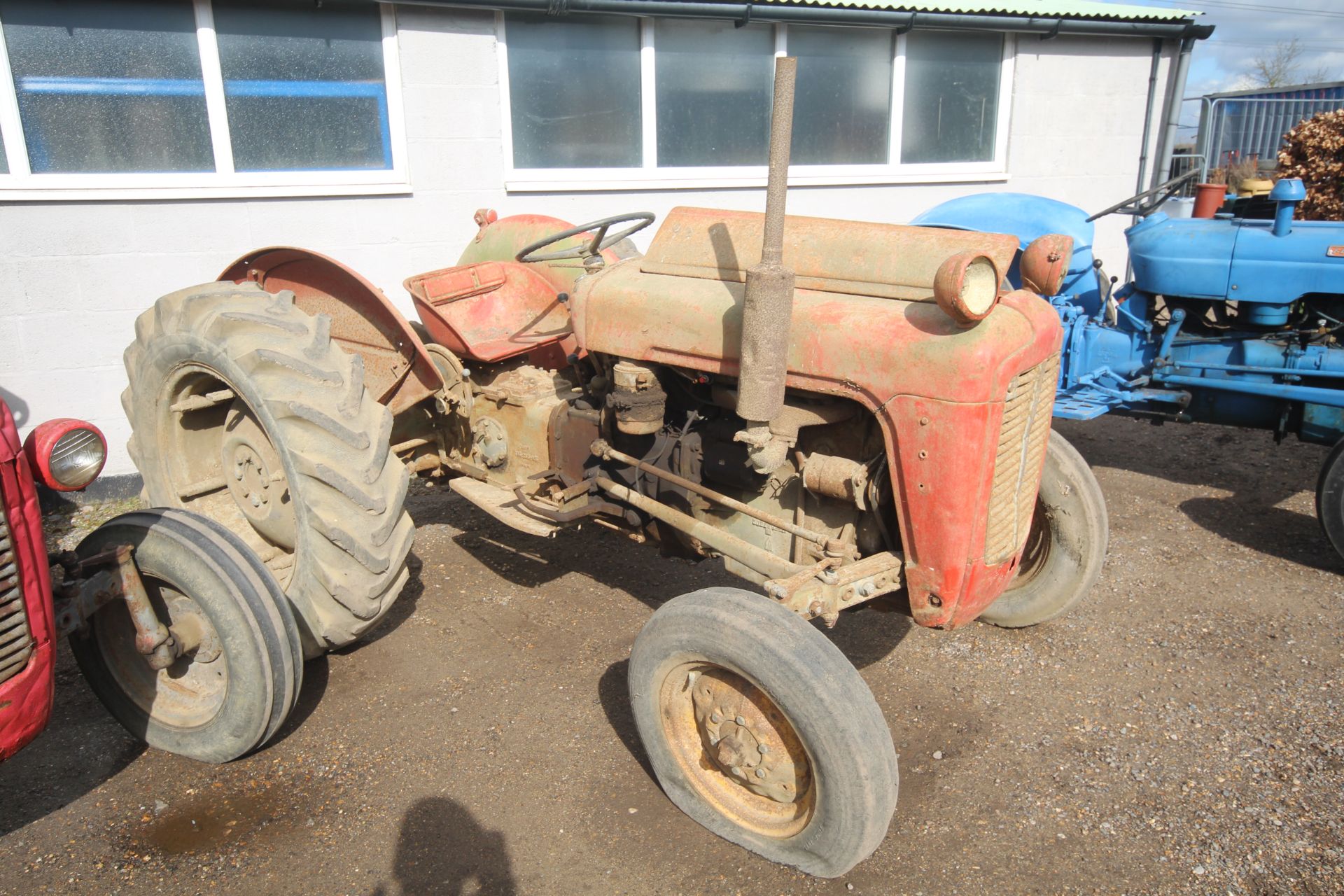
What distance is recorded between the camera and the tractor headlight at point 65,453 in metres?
2.14

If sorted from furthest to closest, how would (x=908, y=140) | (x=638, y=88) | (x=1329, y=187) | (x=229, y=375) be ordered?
1. (x=1329, y=187)
2. (x=908, y=140)
3. (x=638, y=88)
4. (x=229, y=375)

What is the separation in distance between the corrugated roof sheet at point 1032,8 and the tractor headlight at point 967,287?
451 centimetres

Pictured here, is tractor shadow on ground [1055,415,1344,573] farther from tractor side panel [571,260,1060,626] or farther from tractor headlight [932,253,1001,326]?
tractor headlight [932,253,1001,326]

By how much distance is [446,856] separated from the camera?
2.34 metres

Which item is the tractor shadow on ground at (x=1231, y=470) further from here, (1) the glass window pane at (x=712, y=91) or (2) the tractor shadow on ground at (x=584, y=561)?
(1) the glass window pane at (x=712, y=91)

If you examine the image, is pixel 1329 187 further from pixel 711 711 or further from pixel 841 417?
pixel 711 711

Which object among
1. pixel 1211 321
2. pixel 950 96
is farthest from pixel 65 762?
pixel 950 96

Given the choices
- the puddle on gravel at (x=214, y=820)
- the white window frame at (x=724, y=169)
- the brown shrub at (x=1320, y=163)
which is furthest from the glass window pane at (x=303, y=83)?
the brown shrub at (x=1320, y=163)

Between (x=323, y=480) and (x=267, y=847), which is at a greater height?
(x=323, y=480)

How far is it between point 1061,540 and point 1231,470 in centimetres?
282

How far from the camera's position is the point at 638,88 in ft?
19.5

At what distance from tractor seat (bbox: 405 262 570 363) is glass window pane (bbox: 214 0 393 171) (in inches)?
85.9

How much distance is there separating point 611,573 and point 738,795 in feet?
5.44

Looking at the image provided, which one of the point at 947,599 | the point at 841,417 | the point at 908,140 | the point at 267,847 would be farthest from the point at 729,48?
the point at 267,847
